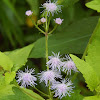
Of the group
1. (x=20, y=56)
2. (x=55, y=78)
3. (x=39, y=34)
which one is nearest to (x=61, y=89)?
(x=55, y=78)

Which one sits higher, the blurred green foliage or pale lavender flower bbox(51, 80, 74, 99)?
the blurred green foliage

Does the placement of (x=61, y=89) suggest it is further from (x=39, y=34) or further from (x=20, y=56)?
(x=39, y=34)

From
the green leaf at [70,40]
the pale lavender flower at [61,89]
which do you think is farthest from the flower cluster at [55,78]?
the green leaf at [70,40]

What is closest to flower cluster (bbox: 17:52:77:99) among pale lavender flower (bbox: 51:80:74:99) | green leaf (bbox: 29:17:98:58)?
pale lavender flower (bbox: 51:80:74:99)

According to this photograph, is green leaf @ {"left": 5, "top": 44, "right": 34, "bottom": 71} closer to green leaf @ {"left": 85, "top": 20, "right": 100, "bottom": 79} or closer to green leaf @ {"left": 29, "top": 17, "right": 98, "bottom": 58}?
green leaf @ {"left": 29, "top": 17, "right": 98, "bottom": 58}

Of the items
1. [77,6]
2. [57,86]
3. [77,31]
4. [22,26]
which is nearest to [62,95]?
[57,86]
